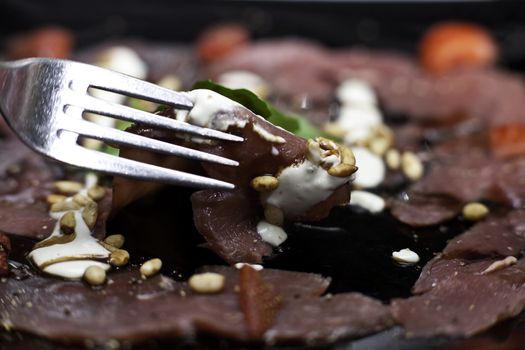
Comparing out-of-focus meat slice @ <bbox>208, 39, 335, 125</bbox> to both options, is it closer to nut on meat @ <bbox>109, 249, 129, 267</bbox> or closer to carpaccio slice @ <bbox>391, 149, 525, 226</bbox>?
carpaccio slice @ <bbox>391, 149, 525, 226</bbox>

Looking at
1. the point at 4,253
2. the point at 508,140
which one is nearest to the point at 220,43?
the point at 508,140

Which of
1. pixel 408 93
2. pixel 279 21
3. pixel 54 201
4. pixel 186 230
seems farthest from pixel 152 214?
pixel 279 21

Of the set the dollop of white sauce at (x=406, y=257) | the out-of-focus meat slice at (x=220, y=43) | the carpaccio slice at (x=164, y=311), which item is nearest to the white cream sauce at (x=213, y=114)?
the carpaccio slice at (x=164, y=311)

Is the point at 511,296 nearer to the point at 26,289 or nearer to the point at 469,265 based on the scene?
the point at 469,265

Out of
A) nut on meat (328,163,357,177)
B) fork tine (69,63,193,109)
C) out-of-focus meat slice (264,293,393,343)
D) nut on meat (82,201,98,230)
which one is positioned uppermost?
fork tine (69,63,193,109)

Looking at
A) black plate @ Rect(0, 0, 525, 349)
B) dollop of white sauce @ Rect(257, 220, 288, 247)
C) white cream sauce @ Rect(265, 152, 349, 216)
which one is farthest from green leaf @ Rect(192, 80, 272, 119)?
→ black plate @ Rect(0, 0, 525, 349)

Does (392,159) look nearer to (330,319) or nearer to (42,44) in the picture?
(330,319)

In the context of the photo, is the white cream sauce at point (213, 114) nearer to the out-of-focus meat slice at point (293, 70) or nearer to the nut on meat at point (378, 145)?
the nut on meat at point (378, 145)

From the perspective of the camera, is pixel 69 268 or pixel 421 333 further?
pixel 69 268
